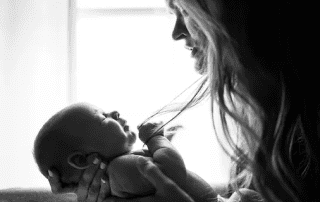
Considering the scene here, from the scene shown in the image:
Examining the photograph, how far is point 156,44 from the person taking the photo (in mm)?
2734

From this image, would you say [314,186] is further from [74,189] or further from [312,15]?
[74,189]

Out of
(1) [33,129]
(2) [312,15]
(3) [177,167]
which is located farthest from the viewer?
(1) [33,129]

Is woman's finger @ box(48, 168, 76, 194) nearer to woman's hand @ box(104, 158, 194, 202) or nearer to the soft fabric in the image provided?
woman's hand @ box(104, 158, 194, 202)

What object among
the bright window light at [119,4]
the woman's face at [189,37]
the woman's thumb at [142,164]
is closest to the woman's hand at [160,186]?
the woman's thumb at [142,164]

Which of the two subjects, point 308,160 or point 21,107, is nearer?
point 308,160

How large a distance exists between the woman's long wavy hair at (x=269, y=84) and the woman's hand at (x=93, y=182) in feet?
1.06

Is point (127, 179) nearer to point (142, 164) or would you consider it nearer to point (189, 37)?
point (142, 164)

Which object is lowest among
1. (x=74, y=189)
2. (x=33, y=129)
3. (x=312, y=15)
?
(x=33, y=129)

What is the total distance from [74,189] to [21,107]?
1.69 meters

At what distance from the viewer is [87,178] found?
3.67 feet

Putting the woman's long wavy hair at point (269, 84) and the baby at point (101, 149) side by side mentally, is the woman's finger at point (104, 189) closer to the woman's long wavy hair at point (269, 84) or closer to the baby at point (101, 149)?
the baby at point (101, 149)

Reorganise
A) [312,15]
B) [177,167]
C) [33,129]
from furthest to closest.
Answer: [33,129]
[177,167]
[312,15]

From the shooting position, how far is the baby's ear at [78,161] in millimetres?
1099

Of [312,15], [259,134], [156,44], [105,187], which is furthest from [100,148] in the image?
[156,44]
